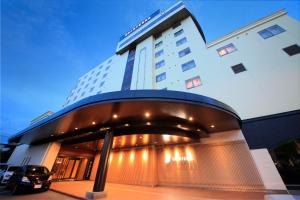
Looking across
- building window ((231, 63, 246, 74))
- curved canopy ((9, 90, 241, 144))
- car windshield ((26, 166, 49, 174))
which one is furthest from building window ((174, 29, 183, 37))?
car windshield ((26, 166, 49, 174))

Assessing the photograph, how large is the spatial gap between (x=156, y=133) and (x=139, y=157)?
5.40 m

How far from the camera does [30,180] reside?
25.9 ft

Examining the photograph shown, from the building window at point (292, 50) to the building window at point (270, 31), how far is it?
2.19 m

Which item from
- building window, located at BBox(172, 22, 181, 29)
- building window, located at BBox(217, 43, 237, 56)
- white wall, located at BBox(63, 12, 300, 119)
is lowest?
white wall, located at BBox(63, 12, 300, 119)

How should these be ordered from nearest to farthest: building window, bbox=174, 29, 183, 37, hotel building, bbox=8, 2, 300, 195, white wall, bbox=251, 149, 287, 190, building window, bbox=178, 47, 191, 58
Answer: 1. hotel building, bbox=8, 2, 300, 195
2. white wall, bbox=251, 149, 287, 190
3. building window, bbox=178, 47, 191, 58
4. building window, bbox=174, 29, 183, 37

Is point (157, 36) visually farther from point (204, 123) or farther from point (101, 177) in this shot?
point (101, 177)

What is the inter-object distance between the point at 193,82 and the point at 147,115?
25.6 ft

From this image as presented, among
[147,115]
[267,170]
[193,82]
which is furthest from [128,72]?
[267,170]

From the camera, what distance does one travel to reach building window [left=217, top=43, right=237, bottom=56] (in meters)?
13.6

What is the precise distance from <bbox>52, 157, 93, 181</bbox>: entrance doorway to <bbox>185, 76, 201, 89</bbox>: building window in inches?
580

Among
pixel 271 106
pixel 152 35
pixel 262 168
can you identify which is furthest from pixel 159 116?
pixel 152 35

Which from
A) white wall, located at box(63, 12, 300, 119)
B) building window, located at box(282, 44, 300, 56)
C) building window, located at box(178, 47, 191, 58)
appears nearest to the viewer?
white wall, located at box(63, 12, 300, 119)

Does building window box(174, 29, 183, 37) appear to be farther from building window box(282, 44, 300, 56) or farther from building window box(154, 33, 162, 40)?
building window box(282, 44, 300, 56)

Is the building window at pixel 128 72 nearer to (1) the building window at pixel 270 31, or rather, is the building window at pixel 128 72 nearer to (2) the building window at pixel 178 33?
(2) the building window at pixel 178 33
